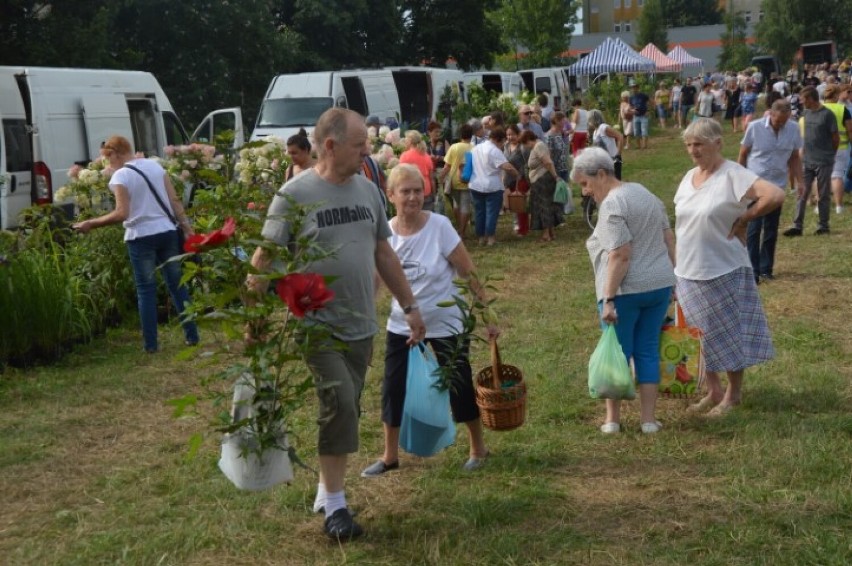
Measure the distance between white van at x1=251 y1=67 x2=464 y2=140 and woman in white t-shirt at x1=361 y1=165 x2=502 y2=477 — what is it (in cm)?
1358

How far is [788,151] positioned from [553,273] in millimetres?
2847

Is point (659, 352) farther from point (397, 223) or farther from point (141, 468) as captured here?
point (141, 468)

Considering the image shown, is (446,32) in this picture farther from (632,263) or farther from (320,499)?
(320,499)

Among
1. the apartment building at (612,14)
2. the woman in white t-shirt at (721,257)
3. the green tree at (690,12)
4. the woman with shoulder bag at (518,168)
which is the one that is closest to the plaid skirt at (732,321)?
the woman in white t-shirt at (721,257)

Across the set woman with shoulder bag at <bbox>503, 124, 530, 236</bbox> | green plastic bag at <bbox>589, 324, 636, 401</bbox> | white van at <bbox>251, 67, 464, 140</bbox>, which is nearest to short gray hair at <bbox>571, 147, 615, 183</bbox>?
green plastic bag at <bbox>589, 324, 636, 401</bbox>

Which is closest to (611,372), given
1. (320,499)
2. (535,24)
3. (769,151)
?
(320,499)

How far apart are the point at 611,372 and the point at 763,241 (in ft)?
17.0

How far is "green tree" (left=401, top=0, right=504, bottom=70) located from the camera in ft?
141

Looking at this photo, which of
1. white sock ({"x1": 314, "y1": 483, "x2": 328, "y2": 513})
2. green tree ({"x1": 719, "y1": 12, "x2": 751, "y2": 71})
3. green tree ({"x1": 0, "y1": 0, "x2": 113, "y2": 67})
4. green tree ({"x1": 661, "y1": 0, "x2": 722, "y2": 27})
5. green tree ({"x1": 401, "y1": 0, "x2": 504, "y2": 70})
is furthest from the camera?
green tree ({"x1": 661, "y1": 0, "x2": 722, "y2": 27})

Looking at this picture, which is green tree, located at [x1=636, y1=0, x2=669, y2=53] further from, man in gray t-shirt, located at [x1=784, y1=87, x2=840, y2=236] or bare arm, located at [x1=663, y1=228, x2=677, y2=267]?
bare arm, located at [x1=663, y1=228, x2=677, y2=267]

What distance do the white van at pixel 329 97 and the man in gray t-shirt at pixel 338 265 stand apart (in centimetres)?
1438

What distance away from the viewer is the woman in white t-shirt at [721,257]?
5.97 metres

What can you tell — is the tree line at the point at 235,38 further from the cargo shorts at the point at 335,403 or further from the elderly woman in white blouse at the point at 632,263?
the cargo shorts at the point at 335,403

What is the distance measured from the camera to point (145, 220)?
26.6ft
